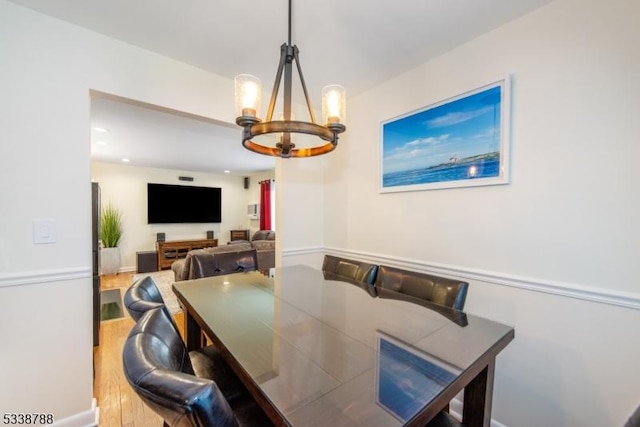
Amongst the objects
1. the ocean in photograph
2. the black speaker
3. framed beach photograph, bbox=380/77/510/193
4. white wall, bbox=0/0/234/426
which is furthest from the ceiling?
the black speaker

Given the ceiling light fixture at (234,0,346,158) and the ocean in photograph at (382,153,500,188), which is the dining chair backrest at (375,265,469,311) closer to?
the ocean in photograph at (382,153,500,188)

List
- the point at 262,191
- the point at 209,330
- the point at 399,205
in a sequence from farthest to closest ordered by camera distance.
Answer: the point at 262,191 < the point at 399,205 < the point at 209,330

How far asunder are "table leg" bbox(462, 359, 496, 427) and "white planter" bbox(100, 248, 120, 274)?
21.1 ft

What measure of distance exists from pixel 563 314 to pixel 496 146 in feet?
3.16

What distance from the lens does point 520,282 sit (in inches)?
58.4

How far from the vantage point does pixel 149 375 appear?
0.60 m

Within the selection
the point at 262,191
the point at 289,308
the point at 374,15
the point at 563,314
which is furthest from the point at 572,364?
the point at 262,191

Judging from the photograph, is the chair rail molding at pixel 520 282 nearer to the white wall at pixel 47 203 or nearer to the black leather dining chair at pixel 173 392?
the black leather dining chair at pixel 173 392

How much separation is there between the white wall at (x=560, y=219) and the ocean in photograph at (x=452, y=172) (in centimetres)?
10

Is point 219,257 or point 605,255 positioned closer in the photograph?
point 605,255

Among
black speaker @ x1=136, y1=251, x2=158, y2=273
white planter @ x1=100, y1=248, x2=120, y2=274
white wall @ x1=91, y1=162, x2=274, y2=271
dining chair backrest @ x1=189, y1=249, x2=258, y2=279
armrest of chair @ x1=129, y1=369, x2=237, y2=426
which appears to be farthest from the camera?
white wall @ x1=91, y1=162, x2=274, y2=271

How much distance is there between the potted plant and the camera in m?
5.30

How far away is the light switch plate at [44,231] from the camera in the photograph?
147cm

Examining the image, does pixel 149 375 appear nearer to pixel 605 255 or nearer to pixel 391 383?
pixel 391 383
